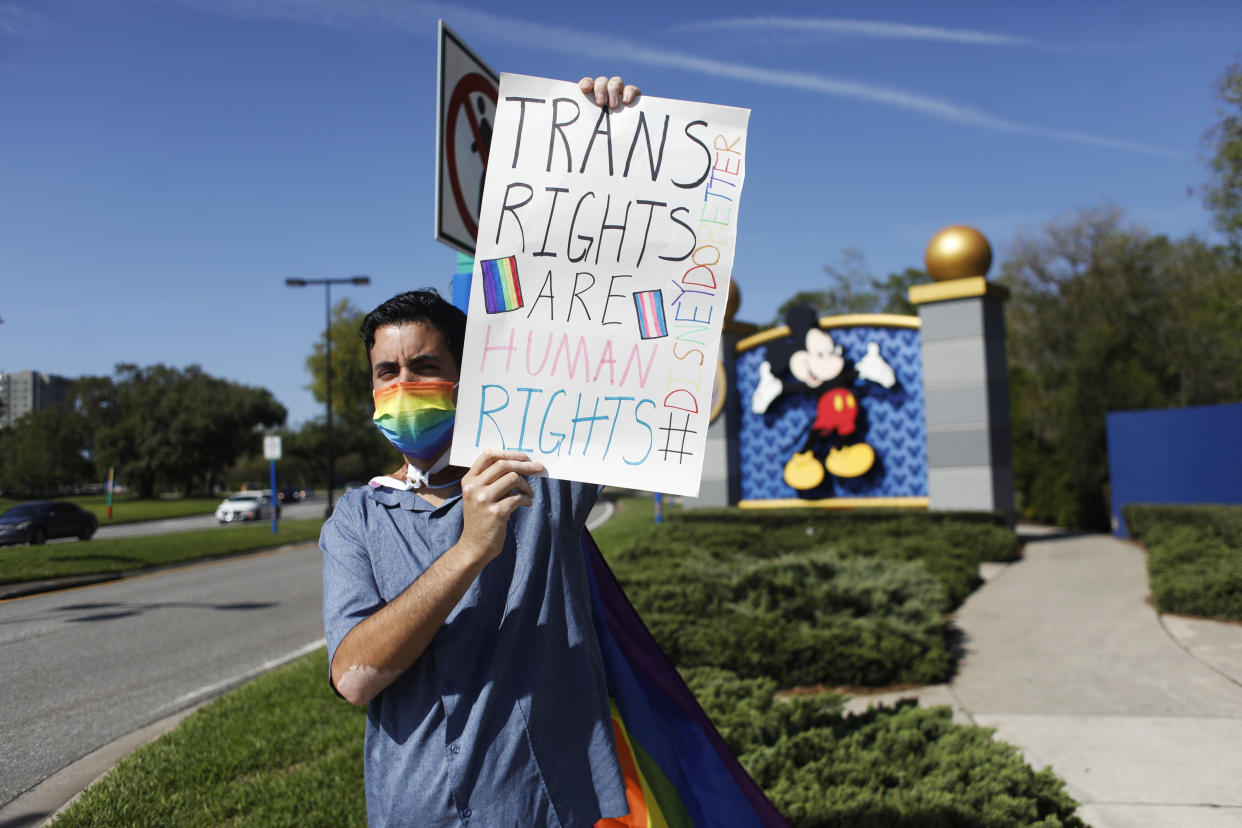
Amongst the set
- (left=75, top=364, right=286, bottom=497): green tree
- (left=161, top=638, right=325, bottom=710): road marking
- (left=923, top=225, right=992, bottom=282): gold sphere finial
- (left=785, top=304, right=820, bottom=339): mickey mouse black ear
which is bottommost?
(left=161, top=638, right=325, bottom=710): road marking

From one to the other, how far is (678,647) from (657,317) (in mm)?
5016

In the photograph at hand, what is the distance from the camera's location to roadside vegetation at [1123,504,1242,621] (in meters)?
7.63

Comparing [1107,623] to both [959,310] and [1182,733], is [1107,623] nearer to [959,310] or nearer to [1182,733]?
[1182,733]

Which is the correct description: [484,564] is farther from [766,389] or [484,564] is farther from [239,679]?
[766,389]

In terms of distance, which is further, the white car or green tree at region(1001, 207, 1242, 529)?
the white car

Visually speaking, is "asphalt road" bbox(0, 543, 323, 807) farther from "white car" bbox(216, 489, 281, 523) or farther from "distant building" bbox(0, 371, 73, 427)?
"white car" bbox(216, 489, 281, 523)

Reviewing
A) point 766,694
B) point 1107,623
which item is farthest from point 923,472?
point 766,694

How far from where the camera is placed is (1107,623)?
808 centimetres

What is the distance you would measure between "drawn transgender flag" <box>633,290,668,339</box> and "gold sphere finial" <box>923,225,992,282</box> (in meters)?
14.2

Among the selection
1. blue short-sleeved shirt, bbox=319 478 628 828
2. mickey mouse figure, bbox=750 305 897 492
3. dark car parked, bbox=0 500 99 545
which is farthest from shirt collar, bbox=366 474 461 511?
mickey mouse figure, bbox=750 305 897 492

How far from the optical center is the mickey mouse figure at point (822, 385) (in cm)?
1548

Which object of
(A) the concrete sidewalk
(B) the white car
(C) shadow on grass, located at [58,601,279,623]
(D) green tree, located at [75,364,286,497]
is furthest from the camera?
(B) the white car

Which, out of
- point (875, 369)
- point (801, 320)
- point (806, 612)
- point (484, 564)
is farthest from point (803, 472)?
point (484, 564)

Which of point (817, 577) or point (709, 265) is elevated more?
point (709, 265)
